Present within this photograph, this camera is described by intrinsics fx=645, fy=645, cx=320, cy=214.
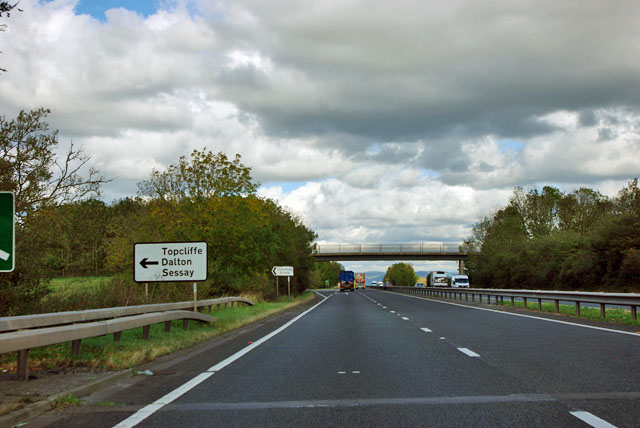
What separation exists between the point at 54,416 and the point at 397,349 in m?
7.01

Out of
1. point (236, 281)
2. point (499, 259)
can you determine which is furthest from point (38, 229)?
point (499, 259)

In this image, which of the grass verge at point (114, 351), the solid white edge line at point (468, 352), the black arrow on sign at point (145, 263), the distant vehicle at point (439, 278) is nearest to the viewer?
the grass verge at point (114, 351)

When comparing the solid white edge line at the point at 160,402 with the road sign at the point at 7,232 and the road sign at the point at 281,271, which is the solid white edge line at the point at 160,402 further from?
the road sign at the point at 281,271

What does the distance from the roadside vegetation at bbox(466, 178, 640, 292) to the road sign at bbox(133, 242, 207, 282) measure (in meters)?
35.7

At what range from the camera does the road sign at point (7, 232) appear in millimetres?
6871

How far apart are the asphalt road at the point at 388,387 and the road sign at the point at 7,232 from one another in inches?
66.3

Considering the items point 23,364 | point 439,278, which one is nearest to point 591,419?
point 23,364

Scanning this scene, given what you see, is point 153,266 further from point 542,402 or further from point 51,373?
point 542,402

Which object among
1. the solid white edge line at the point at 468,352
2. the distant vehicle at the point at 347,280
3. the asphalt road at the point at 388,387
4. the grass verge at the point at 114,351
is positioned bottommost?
the asphalt road at the point at 388,387

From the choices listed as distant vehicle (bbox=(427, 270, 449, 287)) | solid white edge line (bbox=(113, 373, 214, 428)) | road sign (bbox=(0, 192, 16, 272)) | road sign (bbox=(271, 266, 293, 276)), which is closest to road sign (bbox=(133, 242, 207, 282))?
solid white edge line (bbox=(113, 373, 214, 428))

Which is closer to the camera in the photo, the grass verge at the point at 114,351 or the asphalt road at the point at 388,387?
the asphalt road at the point at 388,387

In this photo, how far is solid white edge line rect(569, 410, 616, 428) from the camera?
5488mm

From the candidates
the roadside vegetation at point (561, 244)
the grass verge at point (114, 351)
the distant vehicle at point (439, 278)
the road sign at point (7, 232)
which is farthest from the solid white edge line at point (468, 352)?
the distant vehicle at point (439, 278)

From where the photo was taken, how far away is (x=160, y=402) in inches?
278
